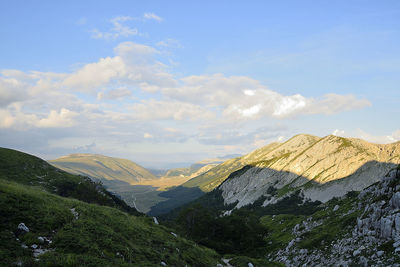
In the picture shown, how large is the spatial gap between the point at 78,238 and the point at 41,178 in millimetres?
103605

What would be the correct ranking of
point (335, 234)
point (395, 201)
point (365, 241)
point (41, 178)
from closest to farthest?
1. point (395, 201)
2. point (365, 241)
3. point (335, 234)
4. point (41, 178)

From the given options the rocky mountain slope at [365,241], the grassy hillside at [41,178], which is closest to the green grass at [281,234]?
the rocky mountain slope at [365,241]

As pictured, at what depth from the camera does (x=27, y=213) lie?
68.8 ft

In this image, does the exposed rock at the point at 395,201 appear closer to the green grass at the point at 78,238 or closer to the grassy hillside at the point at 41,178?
the green grass at the point at 78,238

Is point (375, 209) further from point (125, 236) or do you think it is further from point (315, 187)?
point (315, 187)

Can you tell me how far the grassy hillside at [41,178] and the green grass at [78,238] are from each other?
7336 centimetres

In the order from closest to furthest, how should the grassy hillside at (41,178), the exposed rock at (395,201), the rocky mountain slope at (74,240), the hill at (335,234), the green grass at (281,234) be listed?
the rocky mountain slope at (74,240)
the hill at (335,234)
the exposed rock at (395,201)
the green grass at (281,234)
the grassy hillside at (41,178)

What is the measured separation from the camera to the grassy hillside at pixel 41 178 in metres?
92.8

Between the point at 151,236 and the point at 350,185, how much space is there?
159 m

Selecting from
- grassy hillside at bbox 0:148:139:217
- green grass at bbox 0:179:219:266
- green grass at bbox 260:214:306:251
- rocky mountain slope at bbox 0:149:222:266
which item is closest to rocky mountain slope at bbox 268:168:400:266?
green grass at bbox 260:214:306:251

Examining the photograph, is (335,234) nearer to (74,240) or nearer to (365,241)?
(365,241)

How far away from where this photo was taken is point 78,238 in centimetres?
1950

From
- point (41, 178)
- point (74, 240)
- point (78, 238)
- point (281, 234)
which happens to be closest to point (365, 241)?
point (78, 238)

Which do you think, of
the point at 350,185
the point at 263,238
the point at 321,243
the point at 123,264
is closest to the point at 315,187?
the point at 350,185
